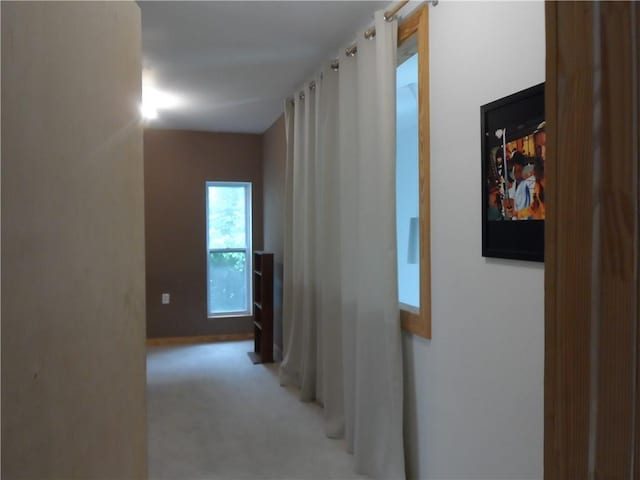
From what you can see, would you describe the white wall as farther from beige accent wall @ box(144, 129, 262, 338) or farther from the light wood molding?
beige accent wall @ box(144, 129, 262, 338)

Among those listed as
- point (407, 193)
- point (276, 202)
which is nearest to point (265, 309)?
point (276, 202)

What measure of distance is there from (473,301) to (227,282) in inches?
165

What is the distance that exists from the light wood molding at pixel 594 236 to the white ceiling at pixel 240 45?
1964 millimetres

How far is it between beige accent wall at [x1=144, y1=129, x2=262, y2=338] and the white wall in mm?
3652

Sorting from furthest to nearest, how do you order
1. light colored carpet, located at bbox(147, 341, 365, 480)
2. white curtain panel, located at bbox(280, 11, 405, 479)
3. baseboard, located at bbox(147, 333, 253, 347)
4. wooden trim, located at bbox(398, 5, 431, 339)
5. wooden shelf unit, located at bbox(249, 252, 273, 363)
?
baseboard, located at bbox(147, 333, 253, 347), wooden shelf unit, located at bbox(249, 252, 273, 363), light colored carpet, located at bbox(147, 341, 365, 480), white curtain panel, located at bbox(280, 11, 405, 479), wooden trim, located at bbox(398, 5, 431, 339)

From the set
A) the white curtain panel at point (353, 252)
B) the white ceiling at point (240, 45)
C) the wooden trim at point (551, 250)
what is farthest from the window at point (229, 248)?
the wooden trim at point (551, 250)

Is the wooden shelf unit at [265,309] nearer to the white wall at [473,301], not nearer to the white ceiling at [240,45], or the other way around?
the white ceiling at [240,45]

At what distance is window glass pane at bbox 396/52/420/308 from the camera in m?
3.43

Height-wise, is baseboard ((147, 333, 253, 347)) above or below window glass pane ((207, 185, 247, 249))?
below

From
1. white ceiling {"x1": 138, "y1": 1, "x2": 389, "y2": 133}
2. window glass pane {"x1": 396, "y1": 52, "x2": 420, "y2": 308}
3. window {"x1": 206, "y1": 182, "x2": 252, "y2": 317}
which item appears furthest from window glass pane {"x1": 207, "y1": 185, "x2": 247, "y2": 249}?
window glass pane {"x1": 396, "y1": 52, "x2": 420, "y2": 308}

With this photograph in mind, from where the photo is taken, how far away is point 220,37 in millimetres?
2711

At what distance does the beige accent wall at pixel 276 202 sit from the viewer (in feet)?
15.1

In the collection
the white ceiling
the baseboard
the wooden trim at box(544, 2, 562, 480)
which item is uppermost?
the white ceiling

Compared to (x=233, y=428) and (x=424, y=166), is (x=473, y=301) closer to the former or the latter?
(x=424, y=166)
